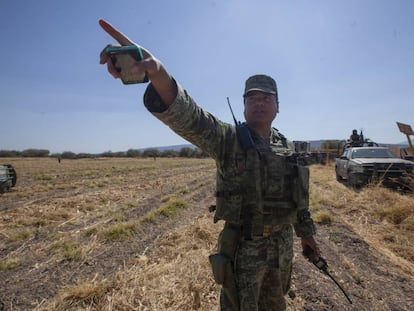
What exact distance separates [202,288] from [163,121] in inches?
104

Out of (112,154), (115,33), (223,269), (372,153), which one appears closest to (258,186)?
(223,269)

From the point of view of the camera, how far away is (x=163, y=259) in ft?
14.3

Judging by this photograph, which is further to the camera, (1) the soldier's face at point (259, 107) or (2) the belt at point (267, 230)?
(1) the soldier's face at point (259, 107)

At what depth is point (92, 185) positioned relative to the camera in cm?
1394

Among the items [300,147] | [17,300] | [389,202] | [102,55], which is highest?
[102,55]

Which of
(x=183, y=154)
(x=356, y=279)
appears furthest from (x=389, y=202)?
(x=183, y=154)

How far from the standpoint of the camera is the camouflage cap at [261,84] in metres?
1.91

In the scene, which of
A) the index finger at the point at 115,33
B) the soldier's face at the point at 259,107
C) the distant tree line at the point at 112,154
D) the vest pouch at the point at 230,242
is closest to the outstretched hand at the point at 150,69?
the index finger at the point at 115,33

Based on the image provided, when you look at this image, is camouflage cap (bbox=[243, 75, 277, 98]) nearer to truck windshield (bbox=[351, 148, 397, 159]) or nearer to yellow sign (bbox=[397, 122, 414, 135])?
yellow sign (bbox=[397, 122, 414, 135])

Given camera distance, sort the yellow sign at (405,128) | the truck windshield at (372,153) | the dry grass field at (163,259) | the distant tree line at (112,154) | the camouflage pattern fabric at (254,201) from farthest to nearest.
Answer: the distant tree line at (112,154) < the truck windshield at (372,153) < the yellow sign at (405,128) < the dry grass field at (163,259) < the camouflage pattern fabric at (254,201)

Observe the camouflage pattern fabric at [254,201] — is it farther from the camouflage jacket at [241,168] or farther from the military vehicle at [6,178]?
the military vehicle at [6,178]

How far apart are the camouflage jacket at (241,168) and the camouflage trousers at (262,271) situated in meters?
0.17

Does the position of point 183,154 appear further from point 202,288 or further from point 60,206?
point 202,288

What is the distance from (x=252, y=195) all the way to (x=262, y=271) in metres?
0.52
